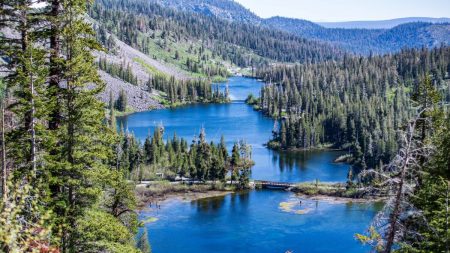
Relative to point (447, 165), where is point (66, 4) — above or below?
above

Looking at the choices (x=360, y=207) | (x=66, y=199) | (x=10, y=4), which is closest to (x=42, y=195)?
(x=66, y=199)

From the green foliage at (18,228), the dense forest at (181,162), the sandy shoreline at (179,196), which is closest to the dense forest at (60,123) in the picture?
the green foliage at (18,228)

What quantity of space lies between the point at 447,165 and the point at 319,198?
83.4 m

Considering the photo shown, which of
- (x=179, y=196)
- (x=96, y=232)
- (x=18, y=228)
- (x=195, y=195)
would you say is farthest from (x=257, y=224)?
(x=18, y=228)

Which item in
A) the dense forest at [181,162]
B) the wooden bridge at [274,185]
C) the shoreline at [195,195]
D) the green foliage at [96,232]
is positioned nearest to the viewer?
the green foliage at [96,232]

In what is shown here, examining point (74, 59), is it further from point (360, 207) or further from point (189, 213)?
point (360, 207)

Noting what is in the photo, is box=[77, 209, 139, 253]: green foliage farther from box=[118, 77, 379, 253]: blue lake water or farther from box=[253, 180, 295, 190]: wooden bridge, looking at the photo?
box=[253, 180, 295, 190]: wooden bridge

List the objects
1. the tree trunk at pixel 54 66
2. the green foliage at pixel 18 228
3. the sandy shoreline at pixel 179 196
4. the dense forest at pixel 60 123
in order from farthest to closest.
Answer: the sandy shoreline at pixel 179 196
the tree trunk at pixel 54 66
the dense forest at pixel 60 123
the green foliage at pixel 18 228

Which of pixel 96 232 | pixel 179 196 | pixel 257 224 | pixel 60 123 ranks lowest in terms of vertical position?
pixel 257 224

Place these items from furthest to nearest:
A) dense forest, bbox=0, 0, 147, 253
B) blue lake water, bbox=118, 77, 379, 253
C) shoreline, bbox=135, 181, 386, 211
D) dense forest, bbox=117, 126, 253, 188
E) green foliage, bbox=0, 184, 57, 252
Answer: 1. dense forest, bbox=117, 126, 253, 188
2. shoreline, bbox=135, 181, 386, 211
3. blue lake water, bbox=118, 77, 379, 253
4. dense forest, bbox=0, 0, 147, 253
5. green foliage, bbox=0, 184, 57, 252

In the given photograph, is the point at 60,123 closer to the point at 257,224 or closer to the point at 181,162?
the point at 257,224

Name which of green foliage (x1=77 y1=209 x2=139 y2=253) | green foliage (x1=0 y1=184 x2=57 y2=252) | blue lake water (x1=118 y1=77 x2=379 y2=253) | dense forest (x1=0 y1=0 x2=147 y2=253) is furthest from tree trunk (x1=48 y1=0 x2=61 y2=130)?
blue lake water (x1=118 y1=77 x2=379 y2=253)

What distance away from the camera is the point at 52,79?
84.7 feet

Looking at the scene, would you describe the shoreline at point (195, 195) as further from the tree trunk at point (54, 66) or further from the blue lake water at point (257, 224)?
the tree trunk at point (54, 66)
